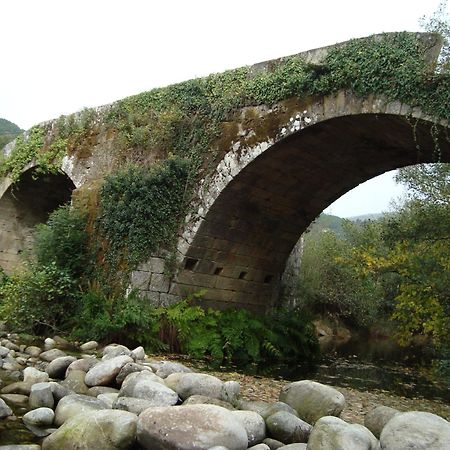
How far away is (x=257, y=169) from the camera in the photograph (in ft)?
29.7

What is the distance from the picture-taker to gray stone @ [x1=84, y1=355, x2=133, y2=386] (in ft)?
17.0

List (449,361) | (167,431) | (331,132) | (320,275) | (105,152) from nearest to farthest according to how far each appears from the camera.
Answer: (167,431) → (331,132) → (449,361) → (105,152) → (320,275)

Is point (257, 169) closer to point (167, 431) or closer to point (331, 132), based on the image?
point (331, 132)

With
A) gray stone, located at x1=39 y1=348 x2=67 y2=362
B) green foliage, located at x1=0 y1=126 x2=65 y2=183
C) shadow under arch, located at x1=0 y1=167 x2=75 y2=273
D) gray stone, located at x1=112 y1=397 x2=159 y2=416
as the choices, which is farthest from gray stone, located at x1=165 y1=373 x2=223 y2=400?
shadow under arch, located at x1=0 y1=167 x2=75 y2=273

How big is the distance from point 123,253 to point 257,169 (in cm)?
271

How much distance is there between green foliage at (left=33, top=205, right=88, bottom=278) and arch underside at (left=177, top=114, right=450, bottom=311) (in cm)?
188

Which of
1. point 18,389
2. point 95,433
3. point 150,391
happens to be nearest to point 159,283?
point 18,389

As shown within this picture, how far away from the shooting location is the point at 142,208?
9.05 metres

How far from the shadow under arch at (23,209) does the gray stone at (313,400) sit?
34.8 feet

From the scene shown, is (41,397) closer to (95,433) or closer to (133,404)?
(133,404)

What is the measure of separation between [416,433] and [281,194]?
7.11 metres

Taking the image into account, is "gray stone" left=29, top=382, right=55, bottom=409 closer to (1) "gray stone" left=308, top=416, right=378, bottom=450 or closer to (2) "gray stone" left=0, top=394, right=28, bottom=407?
(2) "gray stone" left=0, top=394, right=28, bottom=407

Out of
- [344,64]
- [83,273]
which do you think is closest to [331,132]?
[344,64]

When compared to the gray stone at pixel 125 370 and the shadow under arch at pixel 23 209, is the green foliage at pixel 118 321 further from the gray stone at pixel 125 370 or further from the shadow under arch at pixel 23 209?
the shadow under arch at pixel 23 209
